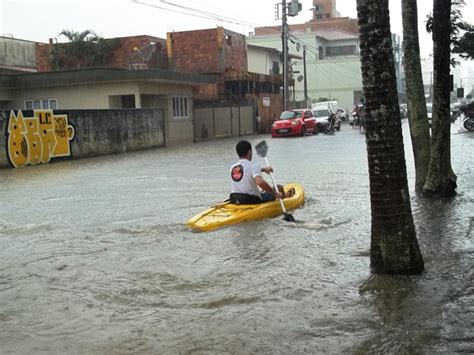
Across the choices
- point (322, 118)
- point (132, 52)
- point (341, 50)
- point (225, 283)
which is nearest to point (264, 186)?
point (225, 283)

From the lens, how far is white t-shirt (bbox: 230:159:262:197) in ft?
28.6

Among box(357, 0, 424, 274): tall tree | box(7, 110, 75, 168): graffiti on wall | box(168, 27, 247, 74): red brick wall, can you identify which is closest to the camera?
box(357, 0, 424, 274): tall tree

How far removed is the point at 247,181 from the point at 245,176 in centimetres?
9

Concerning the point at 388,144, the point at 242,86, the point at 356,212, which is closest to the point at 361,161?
the point at 356,212

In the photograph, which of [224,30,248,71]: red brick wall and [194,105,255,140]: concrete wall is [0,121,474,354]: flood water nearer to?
[194,105,255,140]: concrete wall

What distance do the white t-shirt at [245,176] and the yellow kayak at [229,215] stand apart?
0.87 feet

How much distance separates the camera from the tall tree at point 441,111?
8.84m

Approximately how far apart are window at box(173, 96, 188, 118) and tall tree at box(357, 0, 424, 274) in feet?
94.1

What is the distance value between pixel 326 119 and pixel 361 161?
2031 cm

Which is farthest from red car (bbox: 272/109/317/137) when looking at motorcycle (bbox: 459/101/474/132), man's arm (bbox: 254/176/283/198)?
man's arm (bbox: 254/176/283/198)

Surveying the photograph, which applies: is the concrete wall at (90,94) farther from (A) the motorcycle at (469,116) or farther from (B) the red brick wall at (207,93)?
(A) the motorcycle at (469,116)

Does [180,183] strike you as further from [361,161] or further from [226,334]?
[226,334]

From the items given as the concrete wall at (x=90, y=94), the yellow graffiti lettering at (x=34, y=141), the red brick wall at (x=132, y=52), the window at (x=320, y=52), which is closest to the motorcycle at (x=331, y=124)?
the concrete wall at (x=90, y=94)

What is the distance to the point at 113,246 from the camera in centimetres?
779
